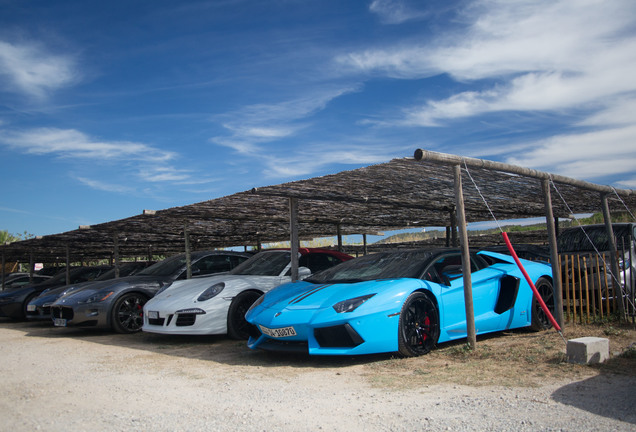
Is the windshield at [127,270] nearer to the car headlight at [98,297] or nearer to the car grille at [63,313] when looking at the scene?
the car grille at [63,313]

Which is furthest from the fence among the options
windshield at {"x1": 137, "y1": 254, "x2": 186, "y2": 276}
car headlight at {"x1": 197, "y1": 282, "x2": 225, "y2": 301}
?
windshield at {"x1": 137, "y1": 254, "x2": 186, "y2": 276}

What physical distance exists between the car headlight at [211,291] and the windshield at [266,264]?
1050 millimetres

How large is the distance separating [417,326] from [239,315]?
3.23 metres

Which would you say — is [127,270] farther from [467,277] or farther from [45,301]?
[467,277]

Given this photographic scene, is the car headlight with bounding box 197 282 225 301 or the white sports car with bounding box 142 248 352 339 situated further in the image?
the car headlight with bounding box 197 282 225 301

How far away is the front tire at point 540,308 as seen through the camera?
7.33 metres

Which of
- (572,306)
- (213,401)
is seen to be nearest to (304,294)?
(213,401)

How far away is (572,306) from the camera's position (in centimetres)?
823

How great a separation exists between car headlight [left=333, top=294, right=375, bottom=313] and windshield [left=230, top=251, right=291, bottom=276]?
3.58 metres

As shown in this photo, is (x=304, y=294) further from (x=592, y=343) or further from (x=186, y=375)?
(x=592, y=343)

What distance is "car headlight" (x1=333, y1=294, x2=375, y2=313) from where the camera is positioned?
5359mm

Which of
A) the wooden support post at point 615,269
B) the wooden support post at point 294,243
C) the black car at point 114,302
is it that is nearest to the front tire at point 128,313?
the black car at point 114,302

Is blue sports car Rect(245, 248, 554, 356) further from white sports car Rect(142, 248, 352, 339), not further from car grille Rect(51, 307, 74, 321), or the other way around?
car grille Rect(51, 307, 74, 321)

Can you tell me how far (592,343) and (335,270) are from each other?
3.22 m
